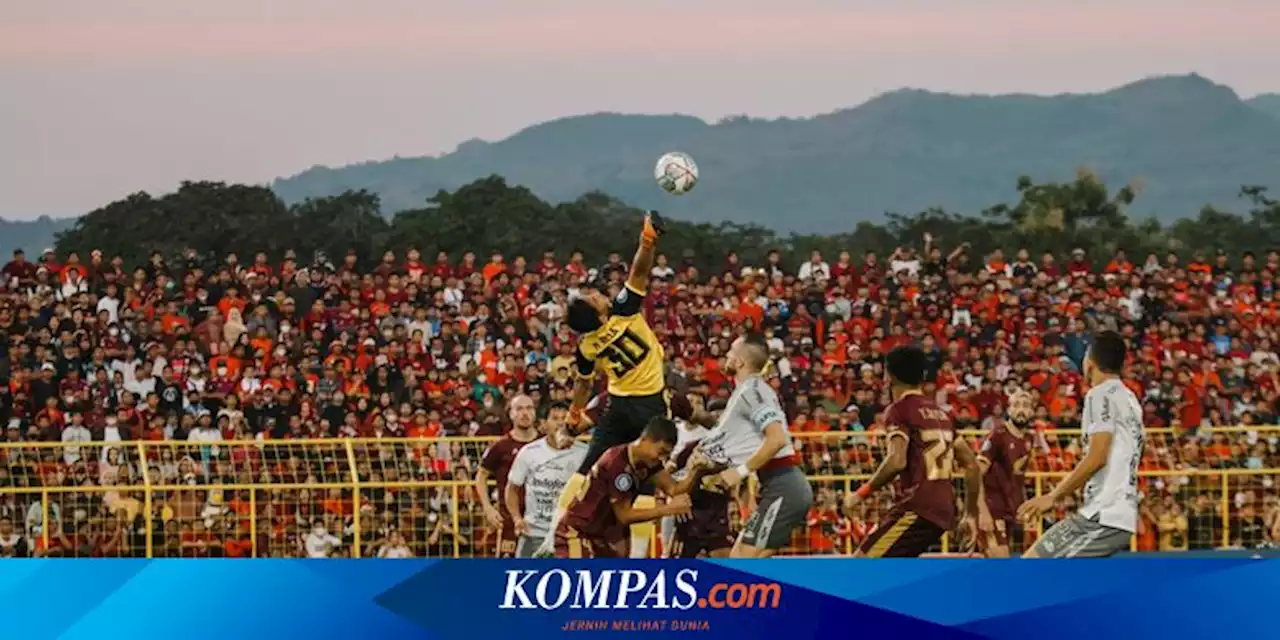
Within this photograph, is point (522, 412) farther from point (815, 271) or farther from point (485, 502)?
point (815, 271)

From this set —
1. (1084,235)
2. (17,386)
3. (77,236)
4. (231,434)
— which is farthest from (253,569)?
(1084,235)

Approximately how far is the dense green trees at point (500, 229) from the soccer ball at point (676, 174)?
24793 mm

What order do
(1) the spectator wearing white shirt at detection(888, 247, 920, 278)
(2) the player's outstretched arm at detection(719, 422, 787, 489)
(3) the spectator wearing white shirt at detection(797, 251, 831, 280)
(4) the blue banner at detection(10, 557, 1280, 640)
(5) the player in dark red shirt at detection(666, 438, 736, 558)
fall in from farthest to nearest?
(1) the spectator wearing white shirt at detection(888, 247, 920, 278), (3) the spectator wearing white shirt at detection(797, 251, 831, 280), (5) the player in dark red shirt at detection(666, 438, 736, 558), (2) the player's outstretched arm at detection(719, 422, 787, 489), (4) the blue banner at detection(10, 557, 1280, 640)

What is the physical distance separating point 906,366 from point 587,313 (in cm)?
269

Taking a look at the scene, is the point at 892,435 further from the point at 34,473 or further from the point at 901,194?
the point at 901,194

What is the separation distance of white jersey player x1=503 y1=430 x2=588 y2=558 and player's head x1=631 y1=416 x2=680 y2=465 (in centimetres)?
284

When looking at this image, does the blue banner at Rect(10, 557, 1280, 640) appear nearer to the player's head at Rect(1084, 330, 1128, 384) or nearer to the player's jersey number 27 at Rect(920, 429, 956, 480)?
the player's head at Rect(1084, 330, 1128, 384)

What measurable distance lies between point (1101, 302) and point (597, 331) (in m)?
13.4

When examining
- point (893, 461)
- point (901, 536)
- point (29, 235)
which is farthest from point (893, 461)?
point (29, 235)

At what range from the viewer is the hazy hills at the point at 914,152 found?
15362cm

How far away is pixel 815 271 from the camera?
2752cm

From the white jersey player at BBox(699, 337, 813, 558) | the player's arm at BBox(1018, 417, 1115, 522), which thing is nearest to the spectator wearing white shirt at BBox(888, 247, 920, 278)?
the white jersey player at BBox(699, 337, 813, 558)

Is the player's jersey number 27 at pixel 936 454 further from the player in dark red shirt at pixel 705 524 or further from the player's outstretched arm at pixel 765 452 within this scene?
the player in dark red shirt at pixel 705 524

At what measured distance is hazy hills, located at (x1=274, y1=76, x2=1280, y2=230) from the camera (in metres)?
154
